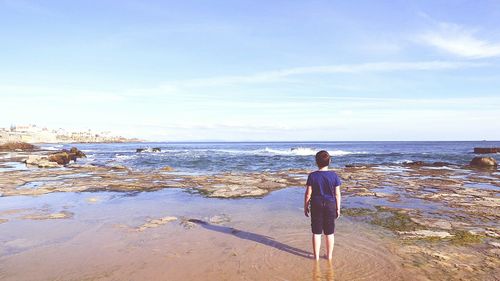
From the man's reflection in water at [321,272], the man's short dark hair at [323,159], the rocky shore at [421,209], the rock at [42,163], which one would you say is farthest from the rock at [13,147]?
the man's reflection in water at [321,272]

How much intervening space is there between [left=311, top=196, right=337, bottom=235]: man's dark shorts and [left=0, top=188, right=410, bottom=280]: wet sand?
1.85 ft

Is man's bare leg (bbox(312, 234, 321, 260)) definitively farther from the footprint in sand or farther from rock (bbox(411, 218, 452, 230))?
the footprint in sand

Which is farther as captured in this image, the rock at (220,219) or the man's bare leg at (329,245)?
the rock at (220,219)

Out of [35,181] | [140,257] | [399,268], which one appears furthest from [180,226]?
[35,181]

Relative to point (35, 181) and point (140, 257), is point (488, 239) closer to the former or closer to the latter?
point (140, 257)

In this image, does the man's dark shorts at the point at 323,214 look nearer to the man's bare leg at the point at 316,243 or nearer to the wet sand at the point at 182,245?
the man's bare leg at the point at 316,243

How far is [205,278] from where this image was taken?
515cm

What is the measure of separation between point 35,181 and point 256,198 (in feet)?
37.6

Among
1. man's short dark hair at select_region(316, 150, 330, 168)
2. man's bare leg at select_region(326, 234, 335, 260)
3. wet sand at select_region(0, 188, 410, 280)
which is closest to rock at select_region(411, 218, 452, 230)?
wet sand at select_region(0, 188, 410, 280)

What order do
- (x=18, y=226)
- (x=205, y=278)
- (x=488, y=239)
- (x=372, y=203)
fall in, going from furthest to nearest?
(x=372, y=203) < (x=18, y=226) < (x=488, y=239) < (x=205, y=278)

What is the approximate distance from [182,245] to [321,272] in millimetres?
2790

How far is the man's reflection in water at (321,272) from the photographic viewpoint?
16.8 feet

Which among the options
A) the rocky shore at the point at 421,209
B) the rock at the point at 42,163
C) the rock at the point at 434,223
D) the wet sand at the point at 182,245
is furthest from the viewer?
the rock at the point at 42,163

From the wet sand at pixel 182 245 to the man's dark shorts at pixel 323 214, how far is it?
0.56 metres
